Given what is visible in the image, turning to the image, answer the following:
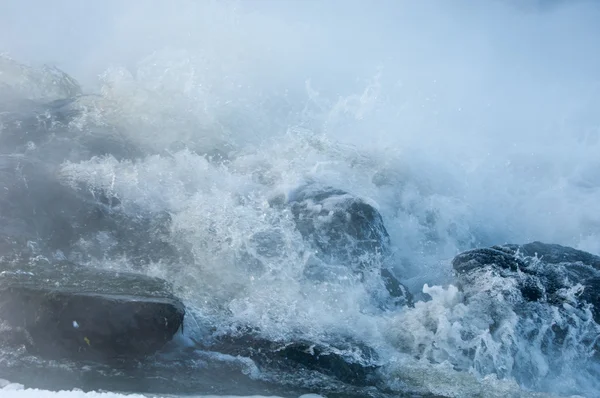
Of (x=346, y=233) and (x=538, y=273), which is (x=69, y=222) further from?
(x=538, y=273)

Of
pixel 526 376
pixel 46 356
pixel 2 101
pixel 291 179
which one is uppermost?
pixel 2 101

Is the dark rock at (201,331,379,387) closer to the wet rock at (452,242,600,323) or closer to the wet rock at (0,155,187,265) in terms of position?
the wet rock at (0,155,187,265)

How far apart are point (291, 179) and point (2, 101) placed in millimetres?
4583

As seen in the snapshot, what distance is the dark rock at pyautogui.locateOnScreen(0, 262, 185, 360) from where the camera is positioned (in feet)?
11.5

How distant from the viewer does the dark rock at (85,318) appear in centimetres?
351

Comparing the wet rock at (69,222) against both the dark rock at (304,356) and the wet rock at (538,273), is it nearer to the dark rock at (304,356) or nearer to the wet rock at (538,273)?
the dark rock at (304,356)

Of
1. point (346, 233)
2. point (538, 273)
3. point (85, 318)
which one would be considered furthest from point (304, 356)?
point (538, 273)

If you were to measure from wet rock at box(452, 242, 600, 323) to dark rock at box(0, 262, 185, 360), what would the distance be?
3.01 meters

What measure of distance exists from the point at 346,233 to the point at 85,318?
10.1ft

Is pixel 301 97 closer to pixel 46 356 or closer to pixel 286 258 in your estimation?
pixel 286 258

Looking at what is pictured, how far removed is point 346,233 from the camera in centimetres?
587

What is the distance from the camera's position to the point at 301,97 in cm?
1227

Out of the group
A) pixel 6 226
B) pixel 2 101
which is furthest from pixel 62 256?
pixel 2 101

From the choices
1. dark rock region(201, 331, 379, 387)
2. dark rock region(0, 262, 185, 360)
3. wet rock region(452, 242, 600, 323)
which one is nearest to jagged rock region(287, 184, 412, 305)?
A: wet rock region(452, 242, 600, 323)
